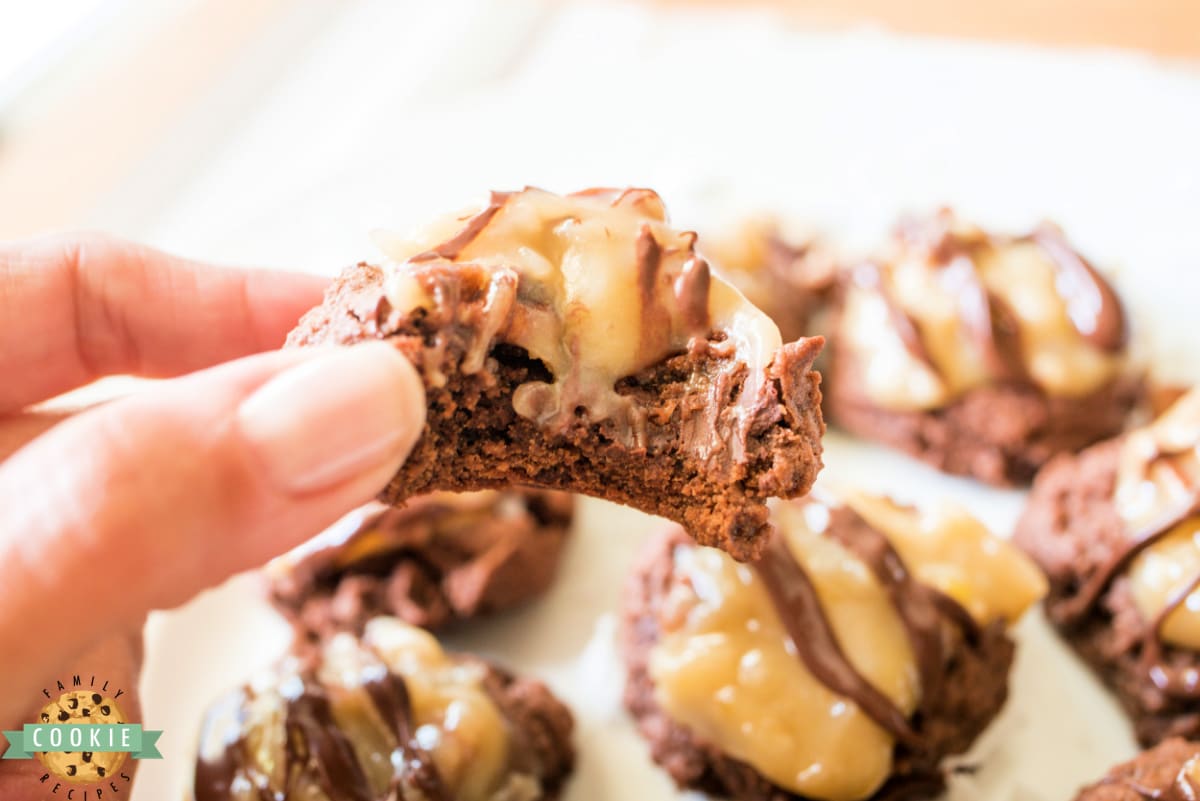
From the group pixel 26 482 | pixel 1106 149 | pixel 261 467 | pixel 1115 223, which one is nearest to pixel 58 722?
pixel 26 482

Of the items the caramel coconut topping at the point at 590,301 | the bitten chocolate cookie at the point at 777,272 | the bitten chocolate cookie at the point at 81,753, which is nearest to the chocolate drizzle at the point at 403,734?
the bitten chocolate cookie at the point at 81,753

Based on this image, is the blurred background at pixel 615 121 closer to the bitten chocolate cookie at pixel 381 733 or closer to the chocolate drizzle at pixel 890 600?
the bitten chocolate cookie at pixel 381 733

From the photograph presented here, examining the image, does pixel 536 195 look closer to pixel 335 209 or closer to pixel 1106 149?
pixel 335 209

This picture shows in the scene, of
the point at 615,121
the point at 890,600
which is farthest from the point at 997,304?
the point at 615,121

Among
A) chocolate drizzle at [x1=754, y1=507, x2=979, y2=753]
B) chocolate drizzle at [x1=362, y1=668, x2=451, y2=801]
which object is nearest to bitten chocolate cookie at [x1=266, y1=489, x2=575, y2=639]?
chocolate drizzle at [x1=362, y1=668, x2=451, y2=801]

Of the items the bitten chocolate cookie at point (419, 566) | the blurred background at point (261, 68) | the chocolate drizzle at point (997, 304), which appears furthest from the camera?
the blurred background at point (261, 68)

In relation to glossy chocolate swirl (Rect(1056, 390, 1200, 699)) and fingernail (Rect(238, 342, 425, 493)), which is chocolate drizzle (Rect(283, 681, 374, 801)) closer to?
fingernail (Rect(238, 342, 425, 493))

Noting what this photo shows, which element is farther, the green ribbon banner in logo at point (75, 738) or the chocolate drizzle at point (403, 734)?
the chocolate drizzle at point (403, 734)
